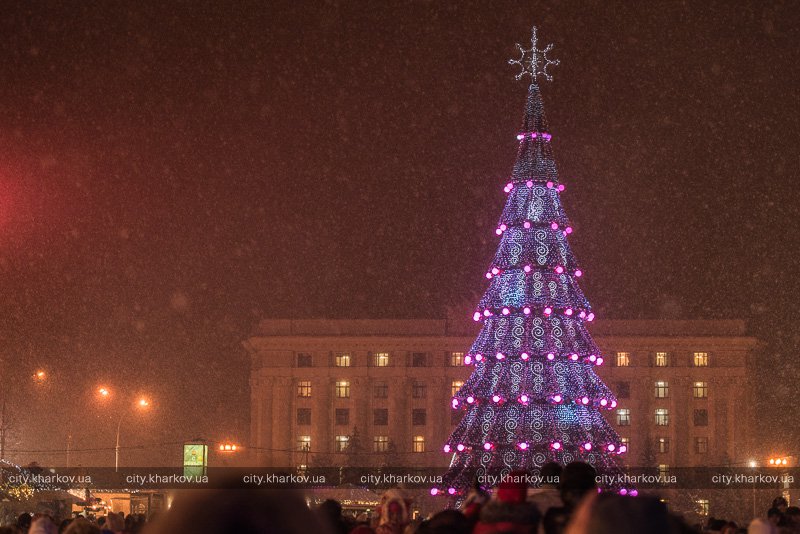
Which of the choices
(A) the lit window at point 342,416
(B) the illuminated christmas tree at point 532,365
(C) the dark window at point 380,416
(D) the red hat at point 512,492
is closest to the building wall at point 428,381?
(A) the lit window at point 342,416

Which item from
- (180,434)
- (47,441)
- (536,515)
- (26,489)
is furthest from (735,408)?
(536,515)

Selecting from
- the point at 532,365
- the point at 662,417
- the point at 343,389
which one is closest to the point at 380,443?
the point at 343,389

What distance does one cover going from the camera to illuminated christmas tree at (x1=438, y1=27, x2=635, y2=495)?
33.8m

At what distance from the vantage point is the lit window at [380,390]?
322ft

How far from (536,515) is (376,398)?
9262 cm

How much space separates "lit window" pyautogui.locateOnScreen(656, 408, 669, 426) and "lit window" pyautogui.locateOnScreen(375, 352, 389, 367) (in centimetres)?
2096

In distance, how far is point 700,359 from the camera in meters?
97.7

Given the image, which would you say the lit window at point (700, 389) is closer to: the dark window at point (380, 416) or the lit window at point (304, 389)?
the dark window at point (380, 416)

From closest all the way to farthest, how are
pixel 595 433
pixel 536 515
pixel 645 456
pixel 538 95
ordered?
pixel 536 515, pixel 595 433, pixel 538 95, pixel 645 456

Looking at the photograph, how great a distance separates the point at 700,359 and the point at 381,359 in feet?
80.2

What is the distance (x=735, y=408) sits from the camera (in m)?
96.1

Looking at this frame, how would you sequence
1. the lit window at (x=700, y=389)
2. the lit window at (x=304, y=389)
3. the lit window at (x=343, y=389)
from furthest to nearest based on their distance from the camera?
the lit window at (x=304, y=389) → the lit window at (x=343, y=389) → the lit window at (x=700, y=389)

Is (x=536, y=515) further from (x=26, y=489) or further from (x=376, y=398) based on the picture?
(x=376, y=398)

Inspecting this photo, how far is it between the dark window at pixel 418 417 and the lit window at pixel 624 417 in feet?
47.9
